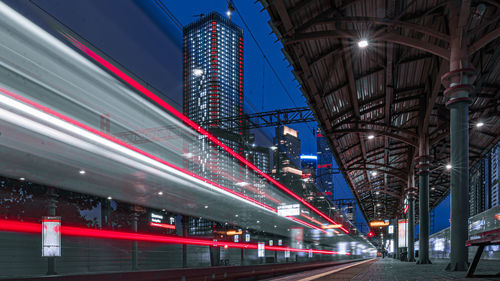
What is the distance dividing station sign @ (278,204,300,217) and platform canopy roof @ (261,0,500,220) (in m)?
3.76

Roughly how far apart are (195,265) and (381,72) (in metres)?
10.1

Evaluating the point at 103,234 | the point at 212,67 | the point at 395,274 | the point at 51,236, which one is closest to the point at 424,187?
the point at 395,274

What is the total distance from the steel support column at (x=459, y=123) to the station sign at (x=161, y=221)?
6916mm

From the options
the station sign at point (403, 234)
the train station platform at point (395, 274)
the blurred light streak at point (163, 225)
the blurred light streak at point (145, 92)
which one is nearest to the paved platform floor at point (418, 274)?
the train station platform at point (395, 274)

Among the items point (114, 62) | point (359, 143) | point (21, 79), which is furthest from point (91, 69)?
point (359, 143)

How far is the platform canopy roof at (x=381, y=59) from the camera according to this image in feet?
32.5

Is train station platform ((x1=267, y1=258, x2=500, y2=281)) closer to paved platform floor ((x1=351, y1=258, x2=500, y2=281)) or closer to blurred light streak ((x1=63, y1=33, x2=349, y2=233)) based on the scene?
paved platform floor ((x1=351, y1=258, x2=500, y2=281))

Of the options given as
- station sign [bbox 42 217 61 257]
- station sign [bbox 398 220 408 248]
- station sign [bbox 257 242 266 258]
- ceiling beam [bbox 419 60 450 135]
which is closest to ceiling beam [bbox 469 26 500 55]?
ceiling beam [bbox 419 60 450 135]

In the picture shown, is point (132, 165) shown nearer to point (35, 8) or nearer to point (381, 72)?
point (35, 8)

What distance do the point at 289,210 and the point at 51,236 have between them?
1139 centimetres

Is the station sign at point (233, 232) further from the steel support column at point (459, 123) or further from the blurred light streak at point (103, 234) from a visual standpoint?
the steel support column at point (459, 123)

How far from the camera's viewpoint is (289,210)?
15.5 m

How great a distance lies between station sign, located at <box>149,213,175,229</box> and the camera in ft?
22.4

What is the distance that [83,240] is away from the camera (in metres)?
5.36
